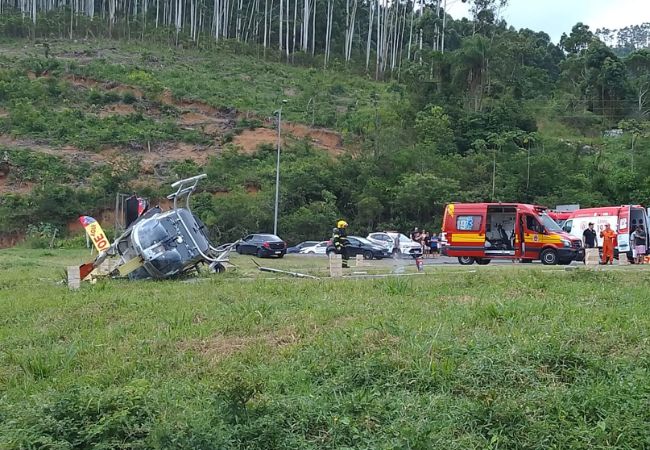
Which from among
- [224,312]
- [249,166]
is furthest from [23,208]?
[224,312]

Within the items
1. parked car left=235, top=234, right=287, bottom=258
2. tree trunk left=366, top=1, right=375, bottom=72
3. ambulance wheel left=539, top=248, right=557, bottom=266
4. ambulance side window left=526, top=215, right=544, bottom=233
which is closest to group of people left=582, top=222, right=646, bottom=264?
Answer: ambulance wheel left=539, top=248, right=557, bottom=266

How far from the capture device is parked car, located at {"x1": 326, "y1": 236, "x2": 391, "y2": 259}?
32.8 metres

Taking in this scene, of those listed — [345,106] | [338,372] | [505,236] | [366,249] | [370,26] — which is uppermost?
[370,26]

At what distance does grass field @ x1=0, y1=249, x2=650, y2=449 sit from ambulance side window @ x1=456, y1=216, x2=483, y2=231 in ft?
42.8

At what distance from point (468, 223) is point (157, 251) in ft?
42.4

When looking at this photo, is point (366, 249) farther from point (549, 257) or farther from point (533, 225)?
point (549, 257)

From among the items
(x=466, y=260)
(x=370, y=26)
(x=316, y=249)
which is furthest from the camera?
(x=370, y=26)

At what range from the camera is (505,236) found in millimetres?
24266

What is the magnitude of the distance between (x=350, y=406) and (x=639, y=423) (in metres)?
2.56

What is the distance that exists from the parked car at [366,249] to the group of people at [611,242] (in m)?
9.97

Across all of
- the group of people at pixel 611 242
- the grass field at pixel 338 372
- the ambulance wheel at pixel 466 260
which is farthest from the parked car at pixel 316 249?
the grass field at pixel 338 372

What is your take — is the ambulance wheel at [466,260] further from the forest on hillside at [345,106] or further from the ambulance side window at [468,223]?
the forest on hillside at [345,106]

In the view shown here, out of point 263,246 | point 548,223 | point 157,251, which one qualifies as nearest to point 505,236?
point 548,223

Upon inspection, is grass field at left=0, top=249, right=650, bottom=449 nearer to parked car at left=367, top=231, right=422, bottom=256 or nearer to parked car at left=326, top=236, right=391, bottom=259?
parked car at left=367, top=231, right=422, bottom=256
